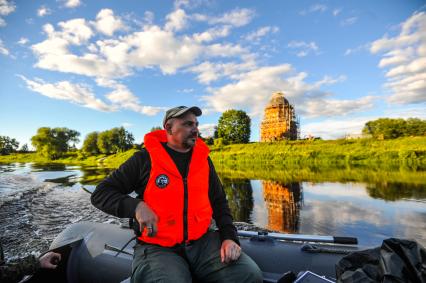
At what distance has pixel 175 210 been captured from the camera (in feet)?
7.07

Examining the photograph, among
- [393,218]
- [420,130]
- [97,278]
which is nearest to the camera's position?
[97,278]

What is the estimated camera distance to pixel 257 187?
13047 mm

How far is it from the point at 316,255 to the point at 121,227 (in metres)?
2.47

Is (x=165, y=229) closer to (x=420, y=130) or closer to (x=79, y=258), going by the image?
(x=79, y=258)

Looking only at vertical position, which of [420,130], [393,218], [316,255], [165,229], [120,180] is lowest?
[393,218]

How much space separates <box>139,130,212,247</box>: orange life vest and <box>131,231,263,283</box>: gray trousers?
0.27 feet

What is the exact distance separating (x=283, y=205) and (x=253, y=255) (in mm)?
6313

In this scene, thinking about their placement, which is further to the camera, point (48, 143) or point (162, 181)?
point (48, 143)

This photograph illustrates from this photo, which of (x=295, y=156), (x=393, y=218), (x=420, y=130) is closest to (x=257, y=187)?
(x=393, y=218)

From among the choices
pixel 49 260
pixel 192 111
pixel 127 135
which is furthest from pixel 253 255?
pixel 127 135

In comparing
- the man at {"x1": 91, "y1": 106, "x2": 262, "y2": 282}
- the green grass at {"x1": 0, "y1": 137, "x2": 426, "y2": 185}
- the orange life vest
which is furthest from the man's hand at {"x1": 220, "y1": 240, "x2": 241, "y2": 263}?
the green grass at {"x1": 0, "y1": 137, "x2": 426, "y2": 185}

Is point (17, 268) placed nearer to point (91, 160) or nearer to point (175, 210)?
point (175, 210)

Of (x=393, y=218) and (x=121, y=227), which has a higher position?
(x=121, y=227)

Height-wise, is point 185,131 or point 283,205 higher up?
point 185,131
